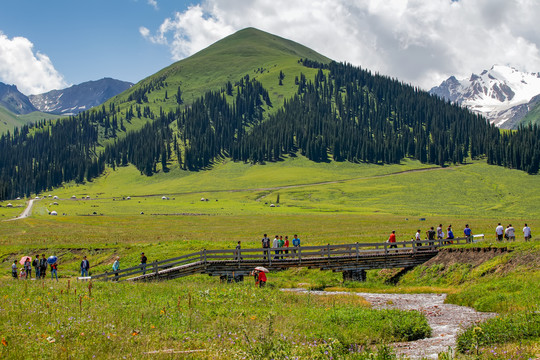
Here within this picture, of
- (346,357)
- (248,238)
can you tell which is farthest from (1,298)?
(248,238)

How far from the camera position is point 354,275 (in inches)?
1289

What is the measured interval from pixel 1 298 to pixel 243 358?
1165 cm

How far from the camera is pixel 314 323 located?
571 inches

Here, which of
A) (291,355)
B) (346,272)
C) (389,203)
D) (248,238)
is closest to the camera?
(291,355)

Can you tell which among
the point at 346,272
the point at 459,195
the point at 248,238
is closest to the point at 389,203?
the point at 459,195

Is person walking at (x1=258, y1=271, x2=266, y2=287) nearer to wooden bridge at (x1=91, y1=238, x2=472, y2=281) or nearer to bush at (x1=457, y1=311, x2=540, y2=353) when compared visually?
wooden bridge at (x1=91, y1=238, x2=472, y2=281)

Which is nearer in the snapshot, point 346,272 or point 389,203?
point 346,272

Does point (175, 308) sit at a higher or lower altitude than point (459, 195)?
lower

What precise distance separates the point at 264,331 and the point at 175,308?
16.8ft

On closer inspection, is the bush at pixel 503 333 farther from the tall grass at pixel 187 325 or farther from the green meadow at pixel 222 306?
the tall grass at pixel 187 325

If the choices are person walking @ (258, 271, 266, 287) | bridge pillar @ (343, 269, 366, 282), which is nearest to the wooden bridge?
bridge pillar @ (343, 269, 366, 282)

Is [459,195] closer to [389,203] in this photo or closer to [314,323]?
[389,203]

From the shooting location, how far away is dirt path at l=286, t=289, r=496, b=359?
12.9 m

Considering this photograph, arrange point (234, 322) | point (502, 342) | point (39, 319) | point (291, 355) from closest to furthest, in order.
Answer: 1. point (291, 355)
2. point (502, 342)
3. point (39, 319)
4. point (234, 322)
